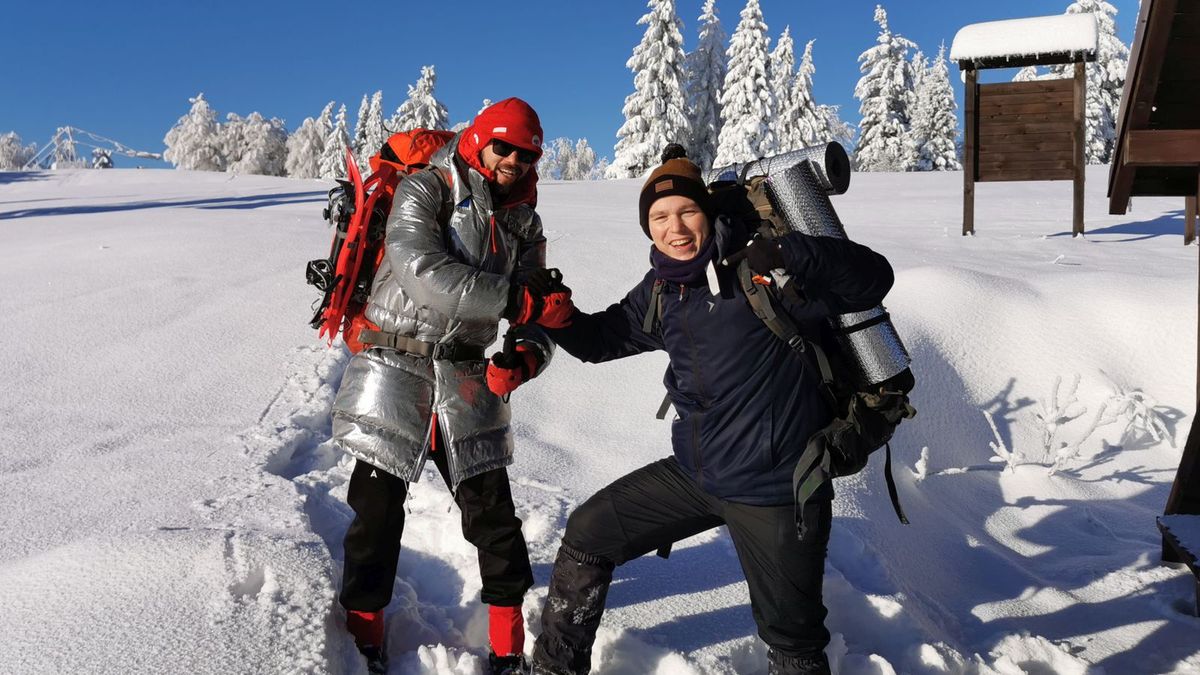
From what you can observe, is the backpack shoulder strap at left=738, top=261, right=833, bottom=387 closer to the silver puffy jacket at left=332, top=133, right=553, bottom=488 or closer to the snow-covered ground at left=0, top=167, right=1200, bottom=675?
the silver puffy jacket at left=332, top=133, right=553, bottom=488

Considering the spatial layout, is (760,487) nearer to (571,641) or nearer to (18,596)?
(571,641)

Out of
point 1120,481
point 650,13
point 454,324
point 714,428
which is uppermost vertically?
point 650,13

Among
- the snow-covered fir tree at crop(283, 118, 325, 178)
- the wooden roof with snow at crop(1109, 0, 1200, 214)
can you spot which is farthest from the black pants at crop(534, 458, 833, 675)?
the snow-covered fir tree at crop(283, 118, 325, 178)

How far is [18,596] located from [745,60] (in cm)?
3793

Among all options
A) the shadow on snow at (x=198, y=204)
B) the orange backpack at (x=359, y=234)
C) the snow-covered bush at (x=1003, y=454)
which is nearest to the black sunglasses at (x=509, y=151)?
the orange backpack at (x=359, y=234)

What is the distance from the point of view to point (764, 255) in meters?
2.29

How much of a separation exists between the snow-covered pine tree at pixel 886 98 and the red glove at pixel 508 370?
1825 inches

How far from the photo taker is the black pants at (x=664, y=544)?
94.6 inches

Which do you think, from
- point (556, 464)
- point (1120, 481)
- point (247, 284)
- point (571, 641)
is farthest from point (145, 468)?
point (1120, 481)

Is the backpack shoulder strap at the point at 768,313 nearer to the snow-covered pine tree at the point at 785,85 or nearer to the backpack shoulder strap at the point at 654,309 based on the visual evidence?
the backpack shoulder strap at the point at 654,309

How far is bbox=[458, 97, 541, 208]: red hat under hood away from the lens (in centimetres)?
255

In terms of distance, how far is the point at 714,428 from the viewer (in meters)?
2.50

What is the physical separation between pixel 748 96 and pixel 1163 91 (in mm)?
34403

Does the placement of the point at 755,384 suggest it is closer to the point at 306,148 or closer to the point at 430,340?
the point at 430,340
